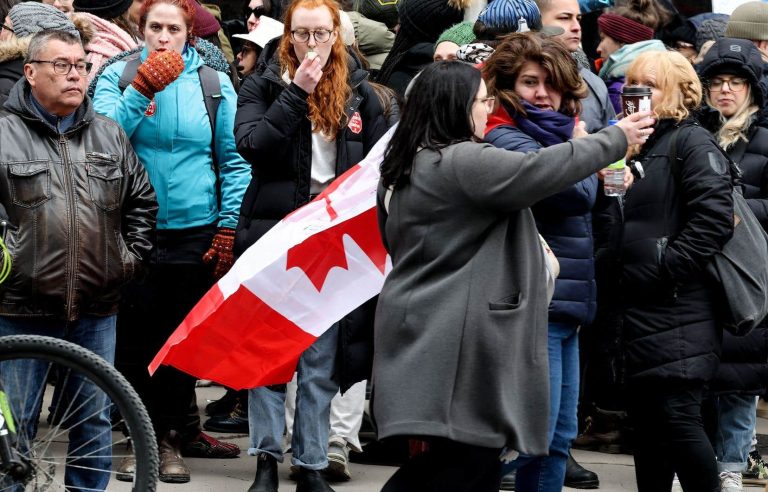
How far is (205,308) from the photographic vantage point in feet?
19.7

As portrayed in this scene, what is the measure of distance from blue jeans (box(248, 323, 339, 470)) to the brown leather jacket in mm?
962

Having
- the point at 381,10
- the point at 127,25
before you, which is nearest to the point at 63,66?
the point at 127,25

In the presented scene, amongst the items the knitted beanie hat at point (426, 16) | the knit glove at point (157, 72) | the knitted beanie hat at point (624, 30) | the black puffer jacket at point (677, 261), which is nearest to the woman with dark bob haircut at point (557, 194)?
the black puffer jacket at point (677, 261)

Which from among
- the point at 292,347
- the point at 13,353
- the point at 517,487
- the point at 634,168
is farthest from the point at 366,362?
the point at 13,353

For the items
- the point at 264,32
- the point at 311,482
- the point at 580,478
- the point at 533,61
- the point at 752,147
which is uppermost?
the point at 533,61

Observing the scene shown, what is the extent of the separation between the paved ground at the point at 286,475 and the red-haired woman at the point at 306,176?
0.34 metres

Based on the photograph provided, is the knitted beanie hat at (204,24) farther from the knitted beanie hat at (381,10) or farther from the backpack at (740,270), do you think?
the backpack at (740,270)

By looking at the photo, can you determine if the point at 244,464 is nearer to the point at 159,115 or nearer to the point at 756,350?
the point at 159,115

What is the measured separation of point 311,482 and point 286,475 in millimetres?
570

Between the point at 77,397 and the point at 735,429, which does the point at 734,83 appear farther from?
the point at 77,397

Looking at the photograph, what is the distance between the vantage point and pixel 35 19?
7.35 meters

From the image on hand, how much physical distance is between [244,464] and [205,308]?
156 cm

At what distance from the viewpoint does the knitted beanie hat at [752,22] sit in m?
8.61

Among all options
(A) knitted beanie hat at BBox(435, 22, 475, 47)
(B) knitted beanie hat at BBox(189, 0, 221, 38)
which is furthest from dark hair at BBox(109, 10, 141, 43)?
(A) knitted beanie hat at BBox(435, 22, 475, 47)
